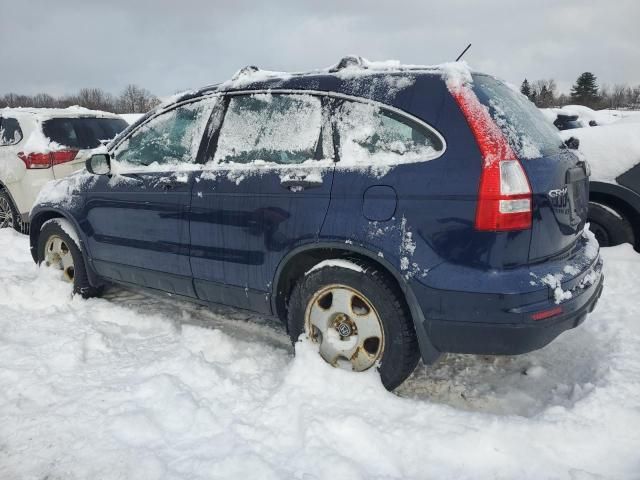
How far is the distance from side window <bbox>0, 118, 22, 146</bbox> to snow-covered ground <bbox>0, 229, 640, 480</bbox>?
4.15 meters

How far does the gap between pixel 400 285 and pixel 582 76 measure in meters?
78.1

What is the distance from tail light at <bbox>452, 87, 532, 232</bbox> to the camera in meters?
2.33

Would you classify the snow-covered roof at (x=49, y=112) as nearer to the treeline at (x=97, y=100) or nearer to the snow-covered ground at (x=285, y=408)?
A: the snow-covered ground at (x=285, y=408)

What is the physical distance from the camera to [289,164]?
2959mm

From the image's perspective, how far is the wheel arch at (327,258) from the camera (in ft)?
8.47

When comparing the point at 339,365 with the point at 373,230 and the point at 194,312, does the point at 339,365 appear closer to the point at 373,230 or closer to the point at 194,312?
the point at 373,230

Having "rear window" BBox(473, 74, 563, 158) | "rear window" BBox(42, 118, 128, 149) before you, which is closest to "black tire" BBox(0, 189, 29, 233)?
"rear window" BBox(42, 118, 128, 149)

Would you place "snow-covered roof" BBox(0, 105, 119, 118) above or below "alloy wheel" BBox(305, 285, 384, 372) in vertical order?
above

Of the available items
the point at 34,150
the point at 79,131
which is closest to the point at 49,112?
the point at 79,131

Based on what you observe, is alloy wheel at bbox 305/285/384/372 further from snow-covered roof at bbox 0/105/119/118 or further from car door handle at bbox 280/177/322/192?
snow-covered roof at bbox 0/105/119/118

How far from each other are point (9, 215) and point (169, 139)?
4883 mm

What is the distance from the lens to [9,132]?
7.07 metres

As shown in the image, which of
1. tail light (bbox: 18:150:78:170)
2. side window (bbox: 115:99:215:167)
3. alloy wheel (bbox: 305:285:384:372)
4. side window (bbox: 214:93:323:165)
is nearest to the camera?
alloy wheel (bbox: 305:285:384:372)

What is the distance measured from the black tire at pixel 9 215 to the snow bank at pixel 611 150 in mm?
7194
